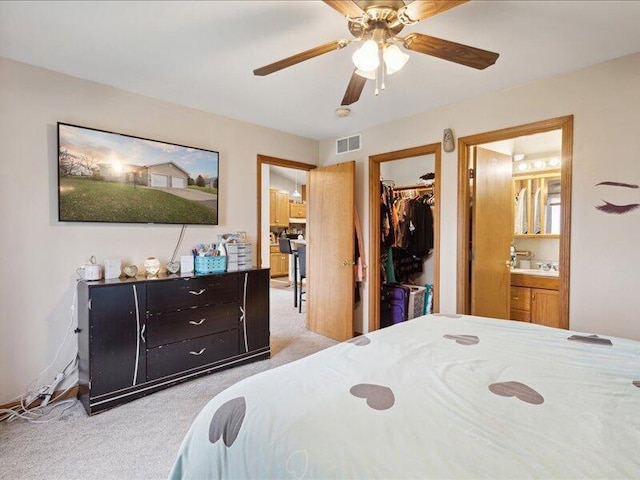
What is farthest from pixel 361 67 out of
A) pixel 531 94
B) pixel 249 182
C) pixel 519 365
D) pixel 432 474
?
pixel 249 182

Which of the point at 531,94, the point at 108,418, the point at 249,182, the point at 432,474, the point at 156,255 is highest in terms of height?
the point at 531,94

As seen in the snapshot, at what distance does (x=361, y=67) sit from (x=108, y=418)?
2671 millimetres

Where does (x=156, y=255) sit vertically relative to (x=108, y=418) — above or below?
above

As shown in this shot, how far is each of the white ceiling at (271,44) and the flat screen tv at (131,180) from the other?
1.52 feet

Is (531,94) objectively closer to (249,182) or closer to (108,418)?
(249,182)

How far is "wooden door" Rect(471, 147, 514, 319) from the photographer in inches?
119

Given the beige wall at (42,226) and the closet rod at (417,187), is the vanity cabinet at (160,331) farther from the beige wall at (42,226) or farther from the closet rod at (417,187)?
the closet rod at (417,187)

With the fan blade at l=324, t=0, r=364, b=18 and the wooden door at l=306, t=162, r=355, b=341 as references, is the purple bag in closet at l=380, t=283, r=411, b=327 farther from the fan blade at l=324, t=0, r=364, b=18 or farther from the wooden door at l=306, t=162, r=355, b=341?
the fan blade at l=324, t=0, r=364, b=18

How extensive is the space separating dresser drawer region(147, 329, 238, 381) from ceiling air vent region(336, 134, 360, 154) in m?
2.40

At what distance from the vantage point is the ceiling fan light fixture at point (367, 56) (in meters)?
1.46

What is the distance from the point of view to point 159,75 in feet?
7.87

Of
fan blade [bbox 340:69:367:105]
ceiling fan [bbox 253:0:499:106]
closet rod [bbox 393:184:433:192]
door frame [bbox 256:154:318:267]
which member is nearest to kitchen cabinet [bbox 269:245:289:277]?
closet rod [bbox 393:184:433:192]

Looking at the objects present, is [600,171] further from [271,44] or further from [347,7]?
[271,44]

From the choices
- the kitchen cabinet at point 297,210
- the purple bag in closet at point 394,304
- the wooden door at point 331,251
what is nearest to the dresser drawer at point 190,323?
the wooden door at point 331,251
